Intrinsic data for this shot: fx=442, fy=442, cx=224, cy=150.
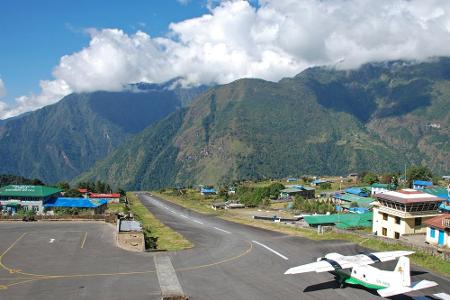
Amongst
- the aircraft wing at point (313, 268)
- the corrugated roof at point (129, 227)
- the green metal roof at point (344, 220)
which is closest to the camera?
the aircraft wing at point (313, 268)

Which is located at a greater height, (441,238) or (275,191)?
(275,191)

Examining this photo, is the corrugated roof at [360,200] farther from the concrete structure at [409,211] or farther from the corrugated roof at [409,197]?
the corrugated roof at [409,197]

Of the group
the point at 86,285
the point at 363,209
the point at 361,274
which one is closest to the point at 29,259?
the point at 86,285

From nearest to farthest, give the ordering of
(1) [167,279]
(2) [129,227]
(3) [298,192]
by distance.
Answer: (1) [167,279] < (2) [129,227] < (3) [298,192]

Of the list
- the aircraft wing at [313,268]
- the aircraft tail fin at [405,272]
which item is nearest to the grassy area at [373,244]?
the aircraft tail fin at [405,272]

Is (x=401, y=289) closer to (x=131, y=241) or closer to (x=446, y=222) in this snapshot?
(x=446, y=222)

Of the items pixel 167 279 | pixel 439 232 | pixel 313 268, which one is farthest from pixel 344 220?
pixel 167 279

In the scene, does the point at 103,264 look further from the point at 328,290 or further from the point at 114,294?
the point at 328,290
